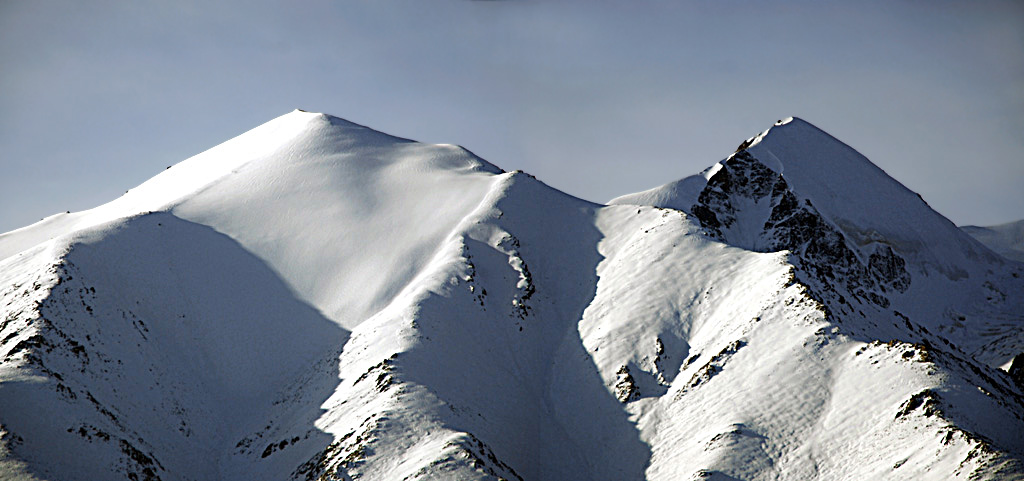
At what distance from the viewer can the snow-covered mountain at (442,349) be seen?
6031cm

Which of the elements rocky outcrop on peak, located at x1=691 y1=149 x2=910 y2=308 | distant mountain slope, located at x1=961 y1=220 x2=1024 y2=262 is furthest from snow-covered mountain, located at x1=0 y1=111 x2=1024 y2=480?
distant mountain slope, located at x1=961 y1=220 x2=1024 y2=262

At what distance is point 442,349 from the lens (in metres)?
73.3

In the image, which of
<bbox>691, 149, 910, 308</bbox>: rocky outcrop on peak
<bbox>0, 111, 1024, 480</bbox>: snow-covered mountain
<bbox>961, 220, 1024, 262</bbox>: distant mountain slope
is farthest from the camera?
<bbox>961, 220, 1024, 262</bbox>: distant mountain slope

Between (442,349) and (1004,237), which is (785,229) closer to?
(442,349)

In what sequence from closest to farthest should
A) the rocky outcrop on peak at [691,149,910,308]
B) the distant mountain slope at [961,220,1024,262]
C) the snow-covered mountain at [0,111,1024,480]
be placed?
the snow-covered mountain at [0,111,1024,480], the rocky outcrop on peak at [691,149,910,308], the distant mountain slope at [961,220,1024,262]

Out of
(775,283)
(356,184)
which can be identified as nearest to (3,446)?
(356,184)

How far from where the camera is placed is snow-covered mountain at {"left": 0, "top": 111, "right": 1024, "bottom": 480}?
6031 centimetres

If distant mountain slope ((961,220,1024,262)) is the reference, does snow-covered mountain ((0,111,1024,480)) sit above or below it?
above

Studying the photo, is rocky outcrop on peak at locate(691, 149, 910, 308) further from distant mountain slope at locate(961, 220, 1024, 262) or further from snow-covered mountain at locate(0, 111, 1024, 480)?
distant mountain slope at locate(961, 220, 1024, 262)

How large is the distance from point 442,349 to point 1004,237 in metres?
168

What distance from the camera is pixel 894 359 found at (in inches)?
2544

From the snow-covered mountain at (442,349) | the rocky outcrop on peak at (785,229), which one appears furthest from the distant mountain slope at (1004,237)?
the snow-covered mountain at (442,349)

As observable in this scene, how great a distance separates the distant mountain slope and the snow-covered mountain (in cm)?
10859

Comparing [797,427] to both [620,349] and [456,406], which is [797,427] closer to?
[620,349]
